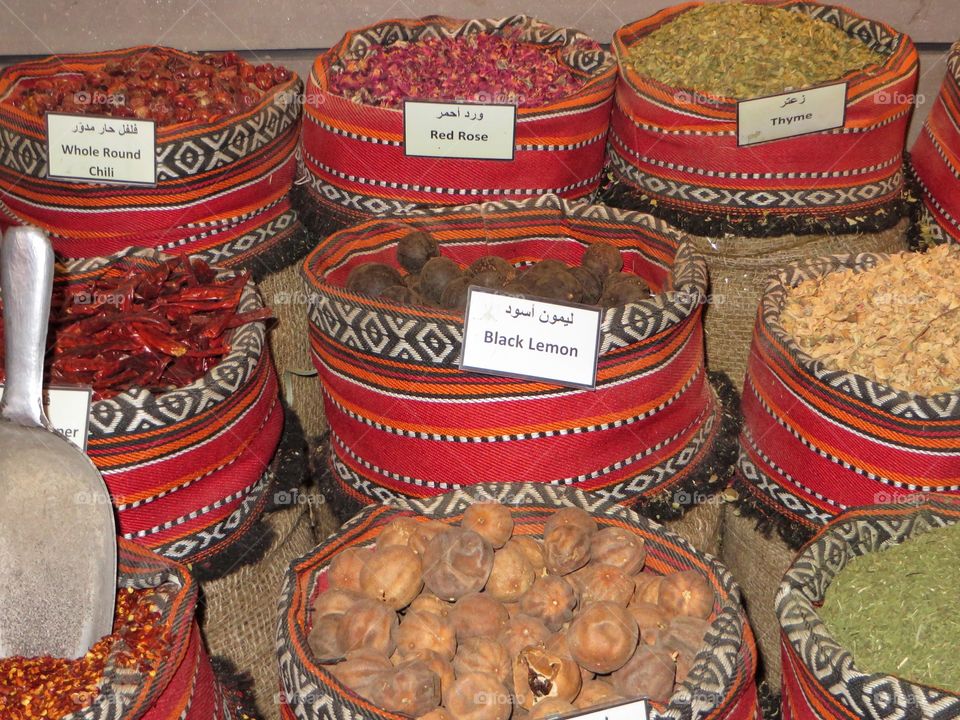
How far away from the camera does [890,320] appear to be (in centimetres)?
148

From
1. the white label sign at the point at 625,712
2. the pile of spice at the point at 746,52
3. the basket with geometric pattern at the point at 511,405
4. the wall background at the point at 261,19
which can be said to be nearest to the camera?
the white label sign at the point at 625,712

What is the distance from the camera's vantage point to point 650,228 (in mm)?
1616

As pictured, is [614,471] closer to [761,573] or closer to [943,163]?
[761,573]

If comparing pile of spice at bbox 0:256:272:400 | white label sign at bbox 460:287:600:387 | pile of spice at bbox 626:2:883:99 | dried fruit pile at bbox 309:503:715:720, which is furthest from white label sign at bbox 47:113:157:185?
pile of spice at bbox 626:2:883:99

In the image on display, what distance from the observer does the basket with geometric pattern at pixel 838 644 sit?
1.01 metres

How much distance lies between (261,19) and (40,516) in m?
1.34

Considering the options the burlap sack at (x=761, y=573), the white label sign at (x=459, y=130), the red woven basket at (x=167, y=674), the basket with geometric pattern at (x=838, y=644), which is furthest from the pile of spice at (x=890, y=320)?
the red woven basket at (x=167, y=674)

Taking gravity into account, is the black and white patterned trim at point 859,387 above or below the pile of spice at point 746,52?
below

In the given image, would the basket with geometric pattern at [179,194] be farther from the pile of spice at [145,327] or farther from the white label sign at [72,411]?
the white label sign at [72,411]

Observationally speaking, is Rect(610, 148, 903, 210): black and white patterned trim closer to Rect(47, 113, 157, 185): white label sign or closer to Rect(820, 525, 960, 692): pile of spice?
Rect(820, 525, 960, 692): pile of spice

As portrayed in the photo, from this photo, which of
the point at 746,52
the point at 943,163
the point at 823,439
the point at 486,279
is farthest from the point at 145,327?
the point at 943,163

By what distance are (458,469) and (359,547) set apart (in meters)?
0.19

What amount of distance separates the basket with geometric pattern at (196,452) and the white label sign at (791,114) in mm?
871

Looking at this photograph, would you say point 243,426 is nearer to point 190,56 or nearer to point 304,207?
point 304,207
